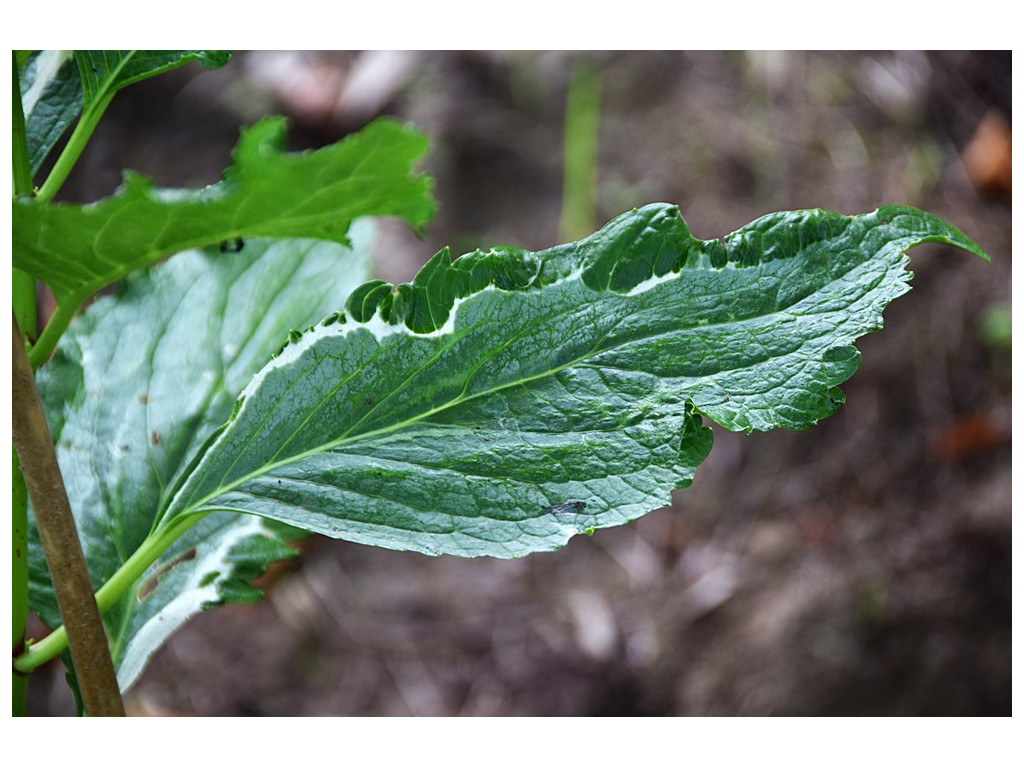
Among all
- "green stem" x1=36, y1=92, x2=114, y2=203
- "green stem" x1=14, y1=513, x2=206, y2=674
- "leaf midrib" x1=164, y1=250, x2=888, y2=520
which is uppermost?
"green stem" x1=36, y1=92, x2=114, y2=203

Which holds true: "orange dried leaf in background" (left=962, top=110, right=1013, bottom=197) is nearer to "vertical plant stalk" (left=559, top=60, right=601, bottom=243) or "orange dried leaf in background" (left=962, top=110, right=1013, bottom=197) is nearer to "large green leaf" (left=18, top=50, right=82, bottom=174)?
"vertical plant stalk" (left=559, top=60, right=601, bottom=243)

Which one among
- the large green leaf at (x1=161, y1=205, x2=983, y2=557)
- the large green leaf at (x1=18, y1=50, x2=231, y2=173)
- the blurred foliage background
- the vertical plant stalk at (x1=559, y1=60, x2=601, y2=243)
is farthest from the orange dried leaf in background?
the large green leaf at (x1=18, y1=50, x2=231, y2=173)

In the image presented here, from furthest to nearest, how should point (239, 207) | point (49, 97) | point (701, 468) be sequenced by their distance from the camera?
point (701, 468)
point (49, 97)
point (239, 207)

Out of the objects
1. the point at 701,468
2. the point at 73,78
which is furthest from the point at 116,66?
the point at 701,468

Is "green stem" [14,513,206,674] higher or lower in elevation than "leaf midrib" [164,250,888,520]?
lower

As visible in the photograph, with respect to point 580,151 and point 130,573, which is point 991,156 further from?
point 130,573

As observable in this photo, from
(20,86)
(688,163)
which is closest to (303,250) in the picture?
(20,86)

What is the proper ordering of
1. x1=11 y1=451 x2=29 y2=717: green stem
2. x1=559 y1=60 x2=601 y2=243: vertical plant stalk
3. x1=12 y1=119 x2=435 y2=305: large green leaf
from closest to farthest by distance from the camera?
1. x1=12 y1=119 x2=435 y2=305: large green leaf
2. x1=11 y1=451 x2=29 y2=717: green stem
3. x1=559 y1=60 x2=601 y2=243: vertical plant stalk
